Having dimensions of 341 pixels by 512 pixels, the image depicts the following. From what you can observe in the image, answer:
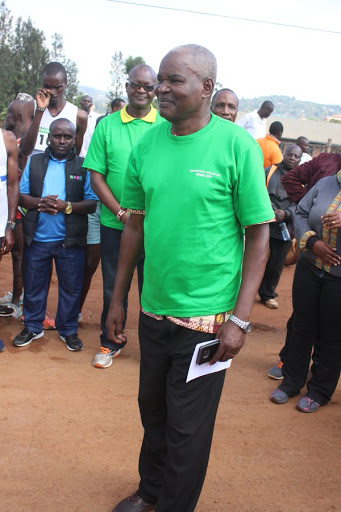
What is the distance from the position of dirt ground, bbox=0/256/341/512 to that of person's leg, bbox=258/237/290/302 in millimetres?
2326

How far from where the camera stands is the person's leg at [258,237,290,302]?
276 inches

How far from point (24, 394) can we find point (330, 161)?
2977mm

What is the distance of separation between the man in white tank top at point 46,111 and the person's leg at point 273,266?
3.02 meters

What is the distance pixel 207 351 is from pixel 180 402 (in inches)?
10.6

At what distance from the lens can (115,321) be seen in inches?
109

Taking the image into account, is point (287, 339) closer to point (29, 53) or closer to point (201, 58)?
point (201, 58)

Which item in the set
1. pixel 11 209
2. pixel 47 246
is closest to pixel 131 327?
pixel 47 246

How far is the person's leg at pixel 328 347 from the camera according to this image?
385 centimetres

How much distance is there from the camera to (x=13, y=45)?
38750 millimetres

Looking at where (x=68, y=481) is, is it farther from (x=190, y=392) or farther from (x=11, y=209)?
(x=11, y=209)

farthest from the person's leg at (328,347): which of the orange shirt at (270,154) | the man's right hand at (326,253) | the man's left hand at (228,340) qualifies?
the orange shirt at (270,154)

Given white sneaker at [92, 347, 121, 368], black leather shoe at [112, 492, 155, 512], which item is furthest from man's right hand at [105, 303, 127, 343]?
white sneaker at [92, 347, 121, 368]

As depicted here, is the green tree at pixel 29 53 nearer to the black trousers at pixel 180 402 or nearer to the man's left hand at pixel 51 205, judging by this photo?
the man's left hand at pixel 51 205

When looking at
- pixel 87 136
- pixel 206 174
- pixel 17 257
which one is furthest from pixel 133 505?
pixel 87 136
